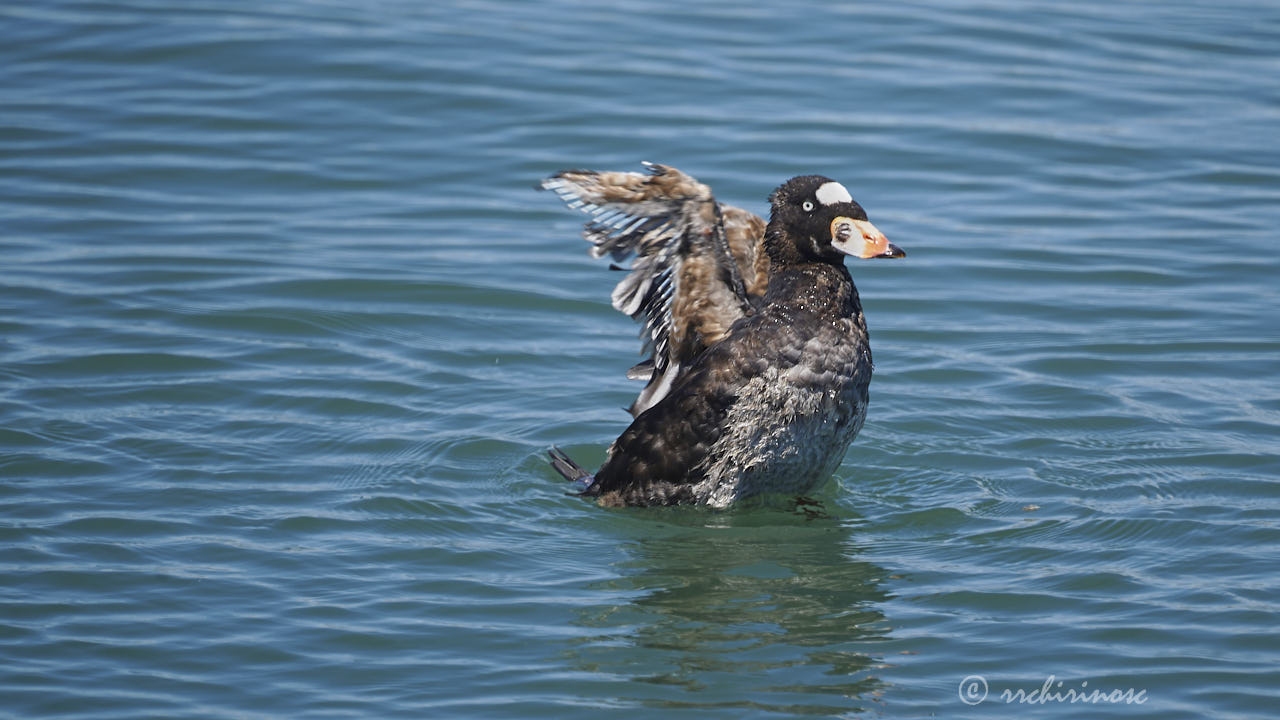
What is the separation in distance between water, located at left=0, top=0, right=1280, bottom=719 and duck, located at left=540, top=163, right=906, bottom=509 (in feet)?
0.91

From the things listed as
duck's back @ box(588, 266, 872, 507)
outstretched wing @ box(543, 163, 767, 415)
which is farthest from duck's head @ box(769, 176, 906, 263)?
outstretched wing @ box(543, 163, 767, 415)

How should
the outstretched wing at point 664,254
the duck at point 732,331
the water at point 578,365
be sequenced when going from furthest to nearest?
1. the duck at point 732,331
2. the outstretched wing at point 664,254
3. the water at point 578,365

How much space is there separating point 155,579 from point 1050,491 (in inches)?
164

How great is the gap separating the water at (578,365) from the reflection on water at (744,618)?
24mm

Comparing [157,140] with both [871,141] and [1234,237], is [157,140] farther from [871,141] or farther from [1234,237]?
[1234,237]

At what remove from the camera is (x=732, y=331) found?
7352 millimetres

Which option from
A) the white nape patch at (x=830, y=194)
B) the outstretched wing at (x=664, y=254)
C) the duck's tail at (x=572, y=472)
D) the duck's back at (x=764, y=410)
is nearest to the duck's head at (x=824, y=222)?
the white nape patch at (x=830, y=194)

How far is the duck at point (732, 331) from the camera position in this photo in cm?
710

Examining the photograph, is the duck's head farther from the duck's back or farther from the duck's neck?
the duck's back

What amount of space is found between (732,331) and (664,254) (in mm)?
509

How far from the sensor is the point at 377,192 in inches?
471

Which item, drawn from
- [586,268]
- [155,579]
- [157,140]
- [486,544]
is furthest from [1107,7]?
[155,579]

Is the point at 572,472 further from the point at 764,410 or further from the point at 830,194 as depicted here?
the point at 830,194

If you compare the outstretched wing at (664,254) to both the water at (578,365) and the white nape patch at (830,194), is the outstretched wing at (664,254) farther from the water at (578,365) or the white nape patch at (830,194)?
the water at (578,365)
